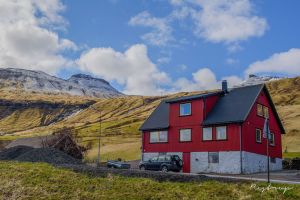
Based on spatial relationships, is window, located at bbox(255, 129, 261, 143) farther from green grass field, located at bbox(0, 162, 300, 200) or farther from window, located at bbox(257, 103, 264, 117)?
green grass field, located at bbox(0, 162, 300, 200)

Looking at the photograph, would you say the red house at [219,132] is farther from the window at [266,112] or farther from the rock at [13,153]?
the rock at [13,153]

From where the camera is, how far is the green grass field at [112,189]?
625 inches

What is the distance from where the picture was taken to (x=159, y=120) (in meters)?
58.0

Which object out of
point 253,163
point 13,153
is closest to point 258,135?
point 253,163

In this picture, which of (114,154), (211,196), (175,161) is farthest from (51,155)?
(114,154)

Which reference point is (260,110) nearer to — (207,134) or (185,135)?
(207,134)

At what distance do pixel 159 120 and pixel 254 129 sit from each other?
13.9 metres

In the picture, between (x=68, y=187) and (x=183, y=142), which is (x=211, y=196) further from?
(x=183, y=142)

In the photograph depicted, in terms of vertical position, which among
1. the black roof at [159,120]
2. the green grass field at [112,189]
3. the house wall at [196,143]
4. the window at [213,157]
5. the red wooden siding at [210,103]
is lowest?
the green grass field at [112,189]

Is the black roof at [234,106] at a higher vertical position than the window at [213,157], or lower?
higher

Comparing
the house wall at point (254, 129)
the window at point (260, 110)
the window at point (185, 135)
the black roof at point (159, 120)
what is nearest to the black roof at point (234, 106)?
the house wall at point (254, 129)

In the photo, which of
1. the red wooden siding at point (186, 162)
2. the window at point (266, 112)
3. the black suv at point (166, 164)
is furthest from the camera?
the window at point (266, 112)

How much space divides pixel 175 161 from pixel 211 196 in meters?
29.1

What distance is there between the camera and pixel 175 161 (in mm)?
44750
